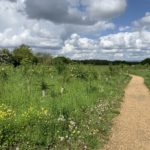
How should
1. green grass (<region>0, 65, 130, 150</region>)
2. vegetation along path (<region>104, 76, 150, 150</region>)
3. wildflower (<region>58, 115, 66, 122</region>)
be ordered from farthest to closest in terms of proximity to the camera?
1. wildflower (<region>58, 115, 66, 122</region>)
2. vegetation along path (<region>104, 76, 150, 150</region>)
3. green grass (<region>0, 65, 130, 150</region>)

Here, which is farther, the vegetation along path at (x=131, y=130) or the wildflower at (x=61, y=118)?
the wildflower at (x=61, y=118)

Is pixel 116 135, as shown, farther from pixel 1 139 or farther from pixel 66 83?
pixel 66 83

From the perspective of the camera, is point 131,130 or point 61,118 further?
point 131,130

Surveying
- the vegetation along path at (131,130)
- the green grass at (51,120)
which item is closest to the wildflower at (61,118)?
the green grass at (51,120)

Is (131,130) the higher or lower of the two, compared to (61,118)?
lower

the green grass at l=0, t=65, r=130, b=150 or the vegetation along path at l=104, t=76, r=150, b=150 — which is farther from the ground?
the green grass at l=0, t=65, r=130, b=150

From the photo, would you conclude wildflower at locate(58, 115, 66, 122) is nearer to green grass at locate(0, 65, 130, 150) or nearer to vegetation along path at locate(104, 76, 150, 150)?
green grass at locate(0, 65, 130, 150)

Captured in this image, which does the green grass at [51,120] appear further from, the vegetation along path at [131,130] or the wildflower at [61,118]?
the vegetation along path at [131,130]

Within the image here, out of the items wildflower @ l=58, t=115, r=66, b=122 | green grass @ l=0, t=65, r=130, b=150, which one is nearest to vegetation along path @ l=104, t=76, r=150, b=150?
green grass @ l=0, t=65, r=130, b=150

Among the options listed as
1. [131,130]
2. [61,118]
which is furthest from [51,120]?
[131,130]

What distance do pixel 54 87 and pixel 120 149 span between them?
28.5ft

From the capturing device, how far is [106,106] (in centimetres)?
1486

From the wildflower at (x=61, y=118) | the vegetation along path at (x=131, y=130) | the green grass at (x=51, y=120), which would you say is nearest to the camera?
the green grass at (x=51, y=120)

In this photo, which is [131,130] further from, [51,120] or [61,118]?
[51,120]
